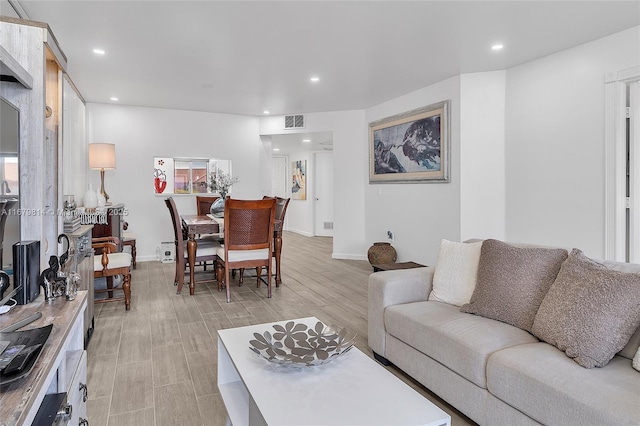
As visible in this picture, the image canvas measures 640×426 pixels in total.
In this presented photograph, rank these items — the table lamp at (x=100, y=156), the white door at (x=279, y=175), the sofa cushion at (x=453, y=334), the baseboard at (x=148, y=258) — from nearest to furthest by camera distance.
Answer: the sofa cushion at (x=453, y=334) → the table lamp at (x=100, y=156) → the baseboard at (x=148, y=258) → the white door at (x=279, y=175)

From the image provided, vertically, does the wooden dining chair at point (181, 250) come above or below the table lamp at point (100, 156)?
below

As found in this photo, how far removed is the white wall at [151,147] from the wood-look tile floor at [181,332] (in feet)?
2.68

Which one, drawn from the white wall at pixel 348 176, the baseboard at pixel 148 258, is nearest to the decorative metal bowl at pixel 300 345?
the white wall at pixel 348 176

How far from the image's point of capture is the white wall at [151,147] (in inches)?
228

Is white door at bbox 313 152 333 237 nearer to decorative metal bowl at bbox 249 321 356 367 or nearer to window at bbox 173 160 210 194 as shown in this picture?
window at bbox 173 160 210 194

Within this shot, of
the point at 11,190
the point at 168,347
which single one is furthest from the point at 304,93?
the point at 11,190

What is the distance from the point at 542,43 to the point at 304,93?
2815mm

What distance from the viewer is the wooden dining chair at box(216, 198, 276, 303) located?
376 cm

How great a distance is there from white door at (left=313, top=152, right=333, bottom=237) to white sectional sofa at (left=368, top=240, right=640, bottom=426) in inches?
273

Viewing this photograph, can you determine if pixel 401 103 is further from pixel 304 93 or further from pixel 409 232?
pixel 409 232

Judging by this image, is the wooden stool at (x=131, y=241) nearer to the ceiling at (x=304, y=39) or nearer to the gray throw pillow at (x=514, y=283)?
the ceiling at (x=304, y=39)

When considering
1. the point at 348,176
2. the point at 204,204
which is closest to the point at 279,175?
the point at 348,176

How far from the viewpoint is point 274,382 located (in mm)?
1442

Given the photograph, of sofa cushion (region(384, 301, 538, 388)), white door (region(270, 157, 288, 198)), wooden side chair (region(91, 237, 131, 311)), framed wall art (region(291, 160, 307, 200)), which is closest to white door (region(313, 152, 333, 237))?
framed wall art (region(291, 160, 307, 200))
